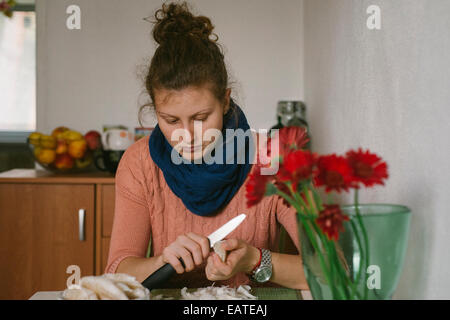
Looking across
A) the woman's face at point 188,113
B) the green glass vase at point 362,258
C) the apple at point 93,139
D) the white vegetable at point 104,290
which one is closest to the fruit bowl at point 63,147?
the apple at point 93,139

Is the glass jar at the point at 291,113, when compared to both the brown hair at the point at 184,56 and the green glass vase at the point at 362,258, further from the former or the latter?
the green glass vase at the point at 362,258

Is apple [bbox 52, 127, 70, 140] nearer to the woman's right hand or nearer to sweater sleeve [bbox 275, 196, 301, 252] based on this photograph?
sweater sleeve [bbox 275, 196, 301, 252]

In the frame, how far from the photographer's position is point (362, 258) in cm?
49

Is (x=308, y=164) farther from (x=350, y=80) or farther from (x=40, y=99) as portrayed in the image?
(x=40, y=99)

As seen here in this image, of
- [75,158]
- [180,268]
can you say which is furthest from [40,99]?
[180,268]

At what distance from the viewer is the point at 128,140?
161 cm

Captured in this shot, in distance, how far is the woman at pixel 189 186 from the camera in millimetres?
830

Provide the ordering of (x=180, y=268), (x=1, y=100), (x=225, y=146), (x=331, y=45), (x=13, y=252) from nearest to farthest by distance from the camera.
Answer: (x=180, y=268)
(x=225, y=146)
(x=331, y=45)
(x=13, y=252)
(x=1, y=100)

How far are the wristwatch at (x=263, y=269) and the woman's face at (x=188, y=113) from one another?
0.90 feet

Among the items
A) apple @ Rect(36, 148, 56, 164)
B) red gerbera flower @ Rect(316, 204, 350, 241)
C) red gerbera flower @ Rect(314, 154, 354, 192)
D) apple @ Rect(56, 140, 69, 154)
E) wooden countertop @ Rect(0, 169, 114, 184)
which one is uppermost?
apple @ Rect(56, 140, 69, 154)

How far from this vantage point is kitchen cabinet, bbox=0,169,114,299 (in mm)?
1569

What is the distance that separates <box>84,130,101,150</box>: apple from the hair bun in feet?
2.66

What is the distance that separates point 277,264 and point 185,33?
501 mm

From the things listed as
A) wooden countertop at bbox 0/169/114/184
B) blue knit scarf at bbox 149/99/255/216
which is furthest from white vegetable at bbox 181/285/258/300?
wooden countertop at bbox 0/169/114/184
